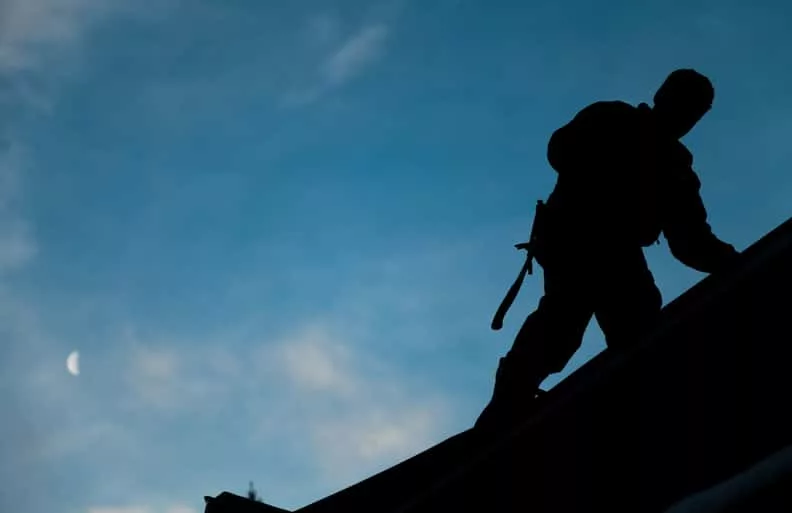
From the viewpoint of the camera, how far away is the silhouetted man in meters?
3.73

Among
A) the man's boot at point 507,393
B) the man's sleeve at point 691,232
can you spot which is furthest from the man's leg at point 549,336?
the man's sleeve at point 691,232

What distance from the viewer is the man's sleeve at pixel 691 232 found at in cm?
387

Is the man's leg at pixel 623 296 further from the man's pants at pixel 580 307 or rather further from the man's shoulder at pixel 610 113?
the man's shoulder at pixel 610 113

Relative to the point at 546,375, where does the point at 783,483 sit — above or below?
below

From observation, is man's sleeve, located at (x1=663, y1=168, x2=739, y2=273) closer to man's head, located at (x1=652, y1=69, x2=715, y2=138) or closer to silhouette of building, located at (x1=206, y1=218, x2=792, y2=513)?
man's head, located at (x1=652, y1=69, x2=715, y2=138)

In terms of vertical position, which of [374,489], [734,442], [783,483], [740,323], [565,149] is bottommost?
[783,483]

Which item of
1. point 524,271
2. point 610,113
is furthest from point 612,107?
point 524,271

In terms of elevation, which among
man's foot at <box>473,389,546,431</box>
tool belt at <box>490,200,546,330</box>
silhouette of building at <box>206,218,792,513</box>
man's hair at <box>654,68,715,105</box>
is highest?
man's hair at <box>654,68,715,105</box>

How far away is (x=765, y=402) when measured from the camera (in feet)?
5.95

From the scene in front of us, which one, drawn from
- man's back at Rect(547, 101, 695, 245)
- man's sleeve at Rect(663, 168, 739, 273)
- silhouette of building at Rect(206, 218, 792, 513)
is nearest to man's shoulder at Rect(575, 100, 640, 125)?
man's back at Rect(547, 101, 695, 245)

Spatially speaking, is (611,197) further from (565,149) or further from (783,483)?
(783,483)

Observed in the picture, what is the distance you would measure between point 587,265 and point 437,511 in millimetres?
1386

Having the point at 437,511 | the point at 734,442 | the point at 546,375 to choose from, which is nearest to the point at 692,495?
the point at 734,442

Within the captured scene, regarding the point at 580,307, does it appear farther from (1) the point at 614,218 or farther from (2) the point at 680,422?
(2) the point at 680,422
